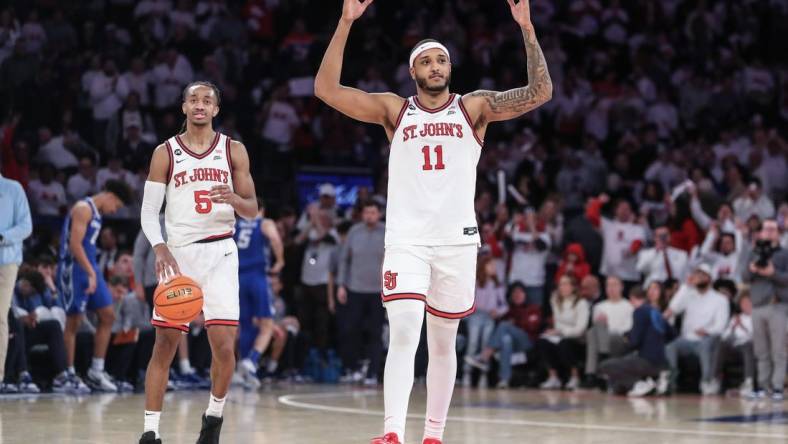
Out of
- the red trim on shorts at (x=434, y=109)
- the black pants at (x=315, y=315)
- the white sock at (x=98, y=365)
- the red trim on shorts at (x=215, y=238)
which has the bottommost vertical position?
the white sock at (x=98, y=365)

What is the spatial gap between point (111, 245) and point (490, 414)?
21.1 feet

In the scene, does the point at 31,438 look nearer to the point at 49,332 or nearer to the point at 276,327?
the point at 49,332

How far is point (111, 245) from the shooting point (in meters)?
15.9

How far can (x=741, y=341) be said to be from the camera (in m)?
15.2

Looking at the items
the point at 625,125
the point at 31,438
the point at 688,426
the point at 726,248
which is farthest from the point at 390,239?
the point at 625,125

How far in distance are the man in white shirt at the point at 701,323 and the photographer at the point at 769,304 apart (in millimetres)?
700

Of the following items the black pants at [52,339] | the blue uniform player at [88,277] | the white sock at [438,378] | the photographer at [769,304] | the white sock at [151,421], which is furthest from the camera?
the photographer at [769,304]

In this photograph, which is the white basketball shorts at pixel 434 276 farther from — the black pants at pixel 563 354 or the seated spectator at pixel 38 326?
the black pants at pixel 563 354

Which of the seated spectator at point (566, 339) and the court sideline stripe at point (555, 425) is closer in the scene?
the court sideline stripe at point (555, 425)

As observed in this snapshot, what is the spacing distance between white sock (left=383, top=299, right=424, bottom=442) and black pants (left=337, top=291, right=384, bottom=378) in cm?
903

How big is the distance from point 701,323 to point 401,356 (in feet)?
29.9

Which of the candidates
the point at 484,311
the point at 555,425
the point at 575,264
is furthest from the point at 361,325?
the point at 555,425

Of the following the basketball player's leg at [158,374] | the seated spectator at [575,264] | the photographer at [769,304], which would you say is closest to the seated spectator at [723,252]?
the photographer at [769,304]

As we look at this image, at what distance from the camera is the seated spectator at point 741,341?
49.4ft
